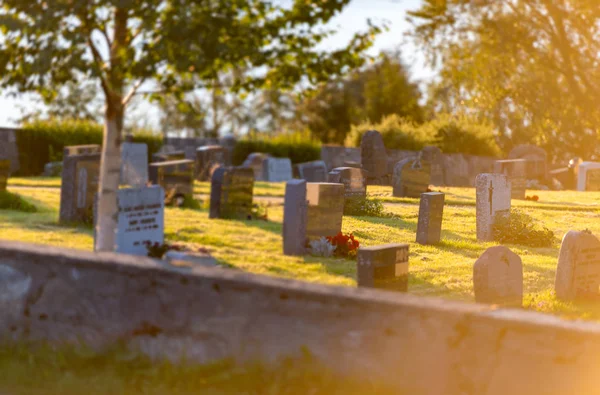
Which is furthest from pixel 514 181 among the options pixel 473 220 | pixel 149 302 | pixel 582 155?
pixel 582 155

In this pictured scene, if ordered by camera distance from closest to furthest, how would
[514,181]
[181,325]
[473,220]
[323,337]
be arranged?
[323,337]
[181,325]
[473,220]
[514,181]

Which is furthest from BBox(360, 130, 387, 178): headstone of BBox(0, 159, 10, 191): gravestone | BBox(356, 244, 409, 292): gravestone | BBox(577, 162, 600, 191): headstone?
BBox(356, 244, 409, 292): gravestone

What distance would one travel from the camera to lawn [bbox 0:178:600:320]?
32.5 ft

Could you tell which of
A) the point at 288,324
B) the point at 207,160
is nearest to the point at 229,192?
the point at 288,324

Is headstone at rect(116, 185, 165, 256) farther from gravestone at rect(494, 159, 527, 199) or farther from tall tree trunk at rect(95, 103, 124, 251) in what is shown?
gravestone at rect(494, 159, 527, 199)

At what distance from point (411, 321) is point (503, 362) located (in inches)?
21.7

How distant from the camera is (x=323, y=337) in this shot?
201 inches

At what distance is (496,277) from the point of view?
903 centimetres

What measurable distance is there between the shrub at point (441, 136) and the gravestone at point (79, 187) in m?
18.7

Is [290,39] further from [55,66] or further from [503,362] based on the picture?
[503,362]

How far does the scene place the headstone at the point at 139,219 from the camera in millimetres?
10320

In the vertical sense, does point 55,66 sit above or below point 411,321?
above

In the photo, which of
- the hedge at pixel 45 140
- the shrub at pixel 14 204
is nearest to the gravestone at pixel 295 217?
the shrub at pixel 14 204

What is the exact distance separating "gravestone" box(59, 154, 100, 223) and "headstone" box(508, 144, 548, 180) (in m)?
17.5
